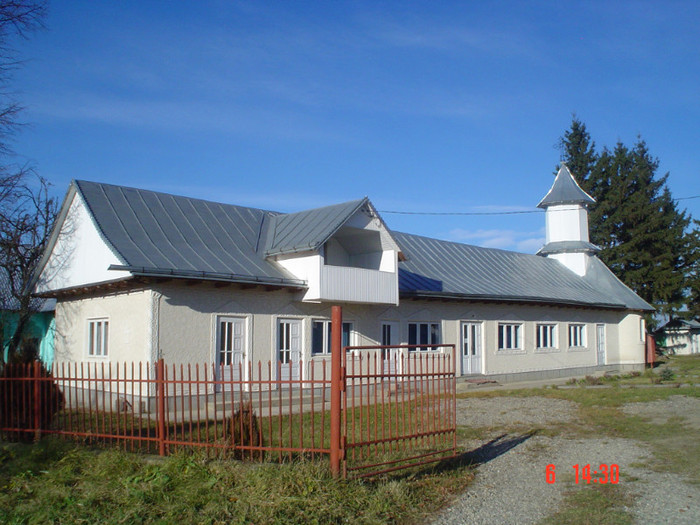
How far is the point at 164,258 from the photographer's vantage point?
1623 centimetres

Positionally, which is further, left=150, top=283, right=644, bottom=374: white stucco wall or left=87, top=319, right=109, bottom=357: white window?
left=87, top=319, right=109, bottom=357: white window

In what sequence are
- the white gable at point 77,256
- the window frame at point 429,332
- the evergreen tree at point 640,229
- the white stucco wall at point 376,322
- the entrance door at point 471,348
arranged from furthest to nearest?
the evergreen tree at point 640,229, the entrance door at point 471,348, the window frame at point 429,332, the white gable at point 77,256, the white stucco wall at point 376,322

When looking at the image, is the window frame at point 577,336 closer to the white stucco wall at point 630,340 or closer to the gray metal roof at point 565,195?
the white stucco wall at point 630,340

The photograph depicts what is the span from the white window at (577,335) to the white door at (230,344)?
59.7 feet

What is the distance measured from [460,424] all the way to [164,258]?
8.10m

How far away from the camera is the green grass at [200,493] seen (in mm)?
6500

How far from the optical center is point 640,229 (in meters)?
46.4

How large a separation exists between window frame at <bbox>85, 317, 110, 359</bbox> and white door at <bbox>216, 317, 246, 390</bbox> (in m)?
2.94

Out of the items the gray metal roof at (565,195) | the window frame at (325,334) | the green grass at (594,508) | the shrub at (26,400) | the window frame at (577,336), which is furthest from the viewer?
the gray metal roof at (565,195)

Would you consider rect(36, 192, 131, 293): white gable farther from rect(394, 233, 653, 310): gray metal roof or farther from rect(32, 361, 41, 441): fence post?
rect(394, 233, 653, 310): gray metal roof

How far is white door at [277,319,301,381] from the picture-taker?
1841 cm

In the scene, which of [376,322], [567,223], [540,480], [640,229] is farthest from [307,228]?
[640,229]
